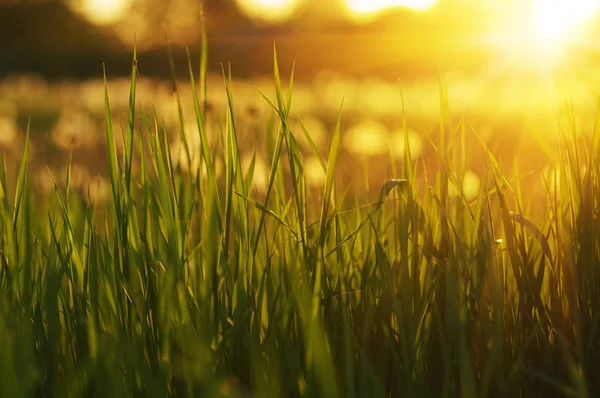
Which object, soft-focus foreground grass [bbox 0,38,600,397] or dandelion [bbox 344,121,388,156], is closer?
soft-focus foreground grass [bbox 0,38,600,397]

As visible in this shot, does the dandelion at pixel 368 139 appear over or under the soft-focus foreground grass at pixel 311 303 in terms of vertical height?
over

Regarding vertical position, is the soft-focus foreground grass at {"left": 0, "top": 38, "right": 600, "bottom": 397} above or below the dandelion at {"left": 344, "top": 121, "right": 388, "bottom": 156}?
Answer: below

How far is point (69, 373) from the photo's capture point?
1.05m

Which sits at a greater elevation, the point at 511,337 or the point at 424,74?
the point at 424,74

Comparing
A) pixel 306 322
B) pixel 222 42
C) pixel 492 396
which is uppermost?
pixel 222 42

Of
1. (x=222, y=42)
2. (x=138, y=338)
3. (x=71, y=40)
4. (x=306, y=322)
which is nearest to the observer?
(x=306, y=322)

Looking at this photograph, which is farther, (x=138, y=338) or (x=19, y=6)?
(x=19, y=6)

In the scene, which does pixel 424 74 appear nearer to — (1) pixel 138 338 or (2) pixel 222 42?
(2) pixel 222 42

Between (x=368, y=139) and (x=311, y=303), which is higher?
(x=368, y=139)

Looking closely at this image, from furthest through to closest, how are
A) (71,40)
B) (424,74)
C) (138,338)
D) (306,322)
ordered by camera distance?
(71,40) < (424,74) < (138,338) < (306,322)

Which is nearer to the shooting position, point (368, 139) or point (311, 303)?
point (311, 303)

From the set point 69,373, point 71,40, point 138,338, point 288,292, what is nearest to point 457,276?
point 288,292

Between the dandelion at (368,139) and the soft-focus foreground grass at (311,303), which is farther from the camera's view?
the dandelion at (368,139)

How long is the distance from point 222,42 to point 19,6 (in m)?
9.48
